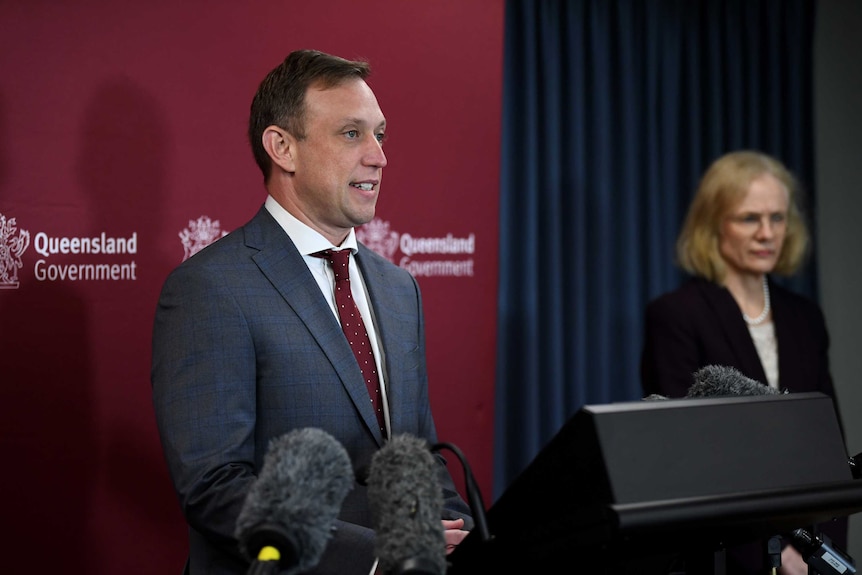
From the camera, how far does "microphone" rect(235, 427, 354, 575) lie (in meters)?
1.18

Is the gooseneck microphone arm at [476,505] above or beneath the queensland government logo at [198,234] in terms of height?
beneath

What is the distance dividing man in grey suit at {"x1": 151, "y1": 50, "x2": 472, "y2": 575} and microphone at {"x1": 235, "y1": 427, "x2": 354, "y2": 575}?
0.50m

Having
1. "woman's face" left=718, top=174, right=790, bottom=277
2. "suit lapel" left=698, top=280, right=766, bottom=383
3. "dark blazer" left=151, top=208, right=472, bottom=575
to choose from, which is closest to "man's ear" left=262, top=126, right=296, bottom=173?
"dark blazer" left=151, top=208, right=472, bottom=575

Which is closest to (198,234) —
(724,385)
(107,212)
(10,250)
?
(107,212)

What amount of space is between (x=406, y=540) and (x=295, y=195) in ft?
3.78

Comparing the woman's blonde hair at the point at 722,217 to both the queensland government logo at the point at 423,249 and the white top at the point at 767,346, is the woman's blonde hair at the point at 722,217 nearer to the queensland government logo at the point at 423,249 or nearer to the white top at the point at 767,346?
the white top at the point at 767,346

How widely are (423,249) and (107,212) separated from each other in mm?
1043

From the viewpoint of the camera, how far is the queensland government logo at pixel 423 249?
3064 millimetres

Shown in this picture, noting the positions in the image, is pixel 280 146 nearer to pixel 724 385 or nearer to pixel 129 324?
pixel 129 324

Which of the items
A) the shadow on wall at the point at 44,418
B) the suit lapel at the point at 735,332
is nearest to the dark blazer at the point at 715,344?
the suit lapel at the point at 735,332

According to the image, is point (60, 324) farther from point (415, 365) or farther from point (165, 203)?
point (415, 365)

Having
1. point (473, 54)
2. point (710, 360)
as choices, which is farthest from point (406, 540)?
point (473, 54)

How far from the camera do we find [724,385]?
1.64 metres

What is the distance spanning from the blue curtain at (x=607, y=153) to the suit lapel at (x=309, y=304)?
1815 millimetres
